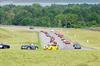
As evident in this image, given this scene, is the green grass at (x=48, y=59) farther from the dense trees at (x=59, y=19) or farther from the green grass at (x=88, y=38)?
the dense trees at (x=59, y=19)

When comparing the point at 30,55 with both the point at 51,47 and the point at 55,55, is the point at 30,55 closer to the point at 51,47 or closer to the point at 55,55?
the point at 55,55

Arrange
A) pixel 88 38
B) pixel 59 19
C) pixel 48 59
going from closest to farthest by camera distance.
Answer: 1. pixel 48 59
2. pixel 88 38
3. pixel 59 19

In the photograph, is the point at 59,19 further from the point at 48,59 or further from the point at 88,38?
the point at 48,59

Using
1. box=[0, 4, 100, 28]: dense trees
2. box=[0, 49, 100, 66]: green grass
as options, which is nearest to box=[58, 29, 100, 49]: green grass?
box=[0, 49, 100, 66]: green grass

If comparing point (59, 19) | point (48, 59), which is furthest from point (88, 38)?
point (59, 19)

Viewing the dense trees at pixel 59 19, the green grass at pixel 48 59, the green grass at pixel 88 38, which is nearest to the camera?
the green grass at pixel 48 59

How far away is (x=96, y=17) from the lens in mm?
177125

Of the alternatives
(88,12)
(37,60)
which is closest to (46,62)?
(37,60)

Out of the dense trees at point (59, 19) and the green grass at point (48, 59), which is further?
the dense trees at point (59, 19)

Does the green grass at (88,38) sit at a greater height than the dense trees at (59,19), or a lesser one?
greater

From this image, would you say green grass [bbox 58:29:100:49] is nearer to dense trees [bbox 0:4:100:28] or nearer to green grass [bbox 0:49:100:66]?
green grass [bbox 0:49:100:66]

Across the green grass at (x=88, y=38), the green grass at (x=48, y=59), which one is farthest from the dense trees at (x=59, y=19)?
the green grass at (x=48, y=59)

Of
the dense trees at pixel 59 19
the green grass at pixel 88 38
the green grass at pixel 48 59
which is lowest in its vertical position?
the dense trees at pixel 59 19

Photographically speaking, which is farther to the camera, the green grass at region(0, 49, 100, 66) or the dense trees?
the dense trees
